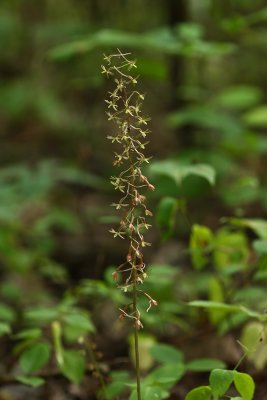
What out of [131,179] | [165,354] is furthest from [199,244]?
[131,179]

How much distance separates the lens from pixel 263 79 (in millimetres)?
6301

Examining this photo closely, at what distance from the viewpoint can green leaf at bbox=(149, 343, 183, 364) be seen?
2.05 metres

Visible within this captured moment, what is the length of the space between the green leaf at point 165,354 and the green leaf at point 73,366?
0.78ft

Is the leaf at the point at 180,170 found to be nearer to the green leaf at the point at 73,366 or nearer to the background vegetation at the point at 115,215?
the background vegetation at the point at 115,215

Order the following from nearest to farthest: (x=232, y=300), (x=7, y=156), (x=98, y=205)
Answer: (x=232, y=300), (x=98, y=205), (x=7, y=156)

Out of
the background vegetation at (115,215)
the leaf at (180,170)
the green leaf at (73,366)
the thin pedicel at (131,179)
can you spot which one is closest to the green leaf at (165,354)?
the background vegetation at (115,215)

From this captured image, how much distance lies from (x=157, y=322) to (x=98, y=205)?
2.56m

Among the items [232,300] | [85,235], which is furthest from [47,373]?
[85,235]

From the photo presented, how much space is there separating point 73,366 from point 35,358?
0.47 ft

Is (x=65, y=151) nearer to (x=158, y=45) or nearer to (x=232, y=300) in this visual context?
(x=158, y=45)

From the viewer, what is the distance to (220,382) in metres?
1.50

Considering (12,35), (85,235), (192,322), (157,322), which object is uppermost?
(12,35)

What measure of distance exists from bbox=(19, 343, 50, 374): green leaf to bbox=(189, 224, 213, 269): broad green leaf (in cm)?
66

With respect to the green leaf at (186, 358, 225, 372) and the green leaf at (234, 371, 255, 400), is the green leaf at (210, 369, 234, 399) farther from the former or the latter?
the green leaf at (186, 358, 225, 372)
